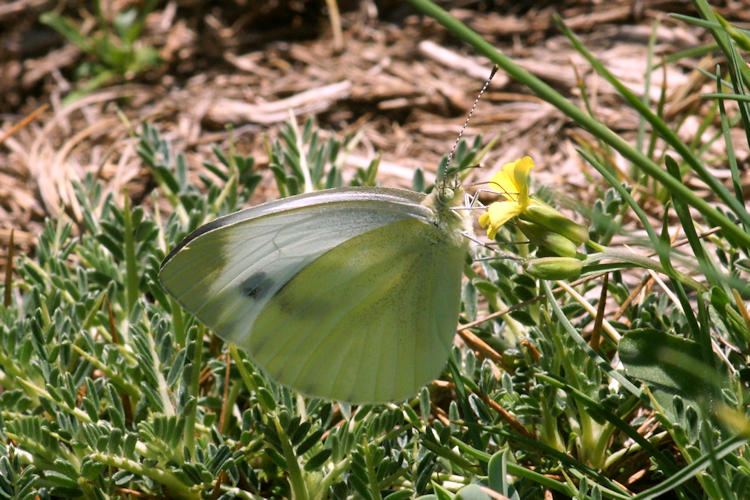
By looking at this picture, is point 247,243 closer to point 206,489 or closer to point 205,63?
point 206,489

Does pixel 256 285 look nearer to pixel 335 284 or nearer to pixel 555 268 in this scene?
pixel 335 284

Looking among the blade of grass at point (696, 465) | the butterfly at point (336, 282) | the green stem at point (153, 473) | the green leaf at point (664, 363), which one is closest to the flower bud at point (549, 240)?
the green leaf at point (664, 363)

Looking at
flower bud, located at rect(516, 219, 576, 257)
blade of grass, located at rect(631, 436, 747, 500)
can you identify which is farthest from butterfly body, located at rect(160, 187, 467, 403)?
blade of grass, located at rect(631, 436, 747, 500)

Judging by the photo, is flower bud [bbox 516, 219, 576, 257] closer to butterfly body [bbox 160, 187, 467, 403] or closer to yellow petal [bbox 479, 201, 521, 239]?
yellow petal [bbox 479, 201, 521, 239]

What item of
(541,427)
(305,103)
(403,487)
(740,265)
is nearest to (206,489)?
(403,487)

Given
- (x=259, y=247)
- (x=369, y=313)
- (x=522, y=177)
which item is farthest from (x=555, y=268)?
(x=259, y=247)

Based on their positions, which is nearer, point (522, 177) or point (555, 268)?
point (555, 268)

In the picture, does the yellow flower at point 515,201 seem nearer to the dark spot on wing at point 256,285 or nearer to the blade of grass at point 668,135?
the blade of grass at point 668,135
